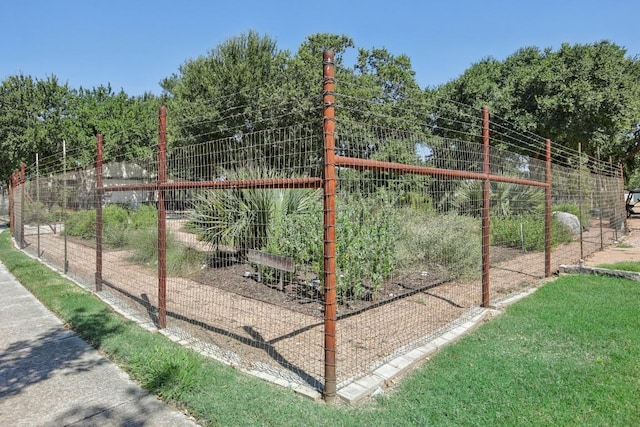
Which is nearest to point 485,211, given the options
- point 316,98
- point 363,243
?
point 363,243

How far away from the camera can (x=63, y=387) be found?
324 centimetres

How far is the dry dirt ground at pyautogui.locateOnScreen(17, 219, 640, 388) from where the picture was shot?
3.81 metres

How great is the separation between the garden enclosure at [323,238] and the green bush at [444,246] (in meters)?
0.02

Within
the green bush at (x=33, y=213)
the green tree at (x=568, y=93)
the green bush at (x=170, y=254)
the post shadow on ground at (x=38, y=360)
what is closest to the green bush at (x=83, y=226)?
the green bush at (x=33, y=213)

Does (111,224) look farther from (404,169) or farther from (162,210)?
(404,169)

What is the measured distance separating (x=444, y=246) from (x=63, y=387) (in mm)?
5463

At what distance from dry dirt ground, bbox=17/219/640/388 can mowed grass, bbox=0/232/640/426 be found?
0.41 m

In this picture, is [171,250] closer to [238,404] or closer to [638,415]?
[238,404]

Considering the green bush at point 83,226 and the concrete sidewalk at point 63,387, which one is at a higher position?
the green bush at point 83,226

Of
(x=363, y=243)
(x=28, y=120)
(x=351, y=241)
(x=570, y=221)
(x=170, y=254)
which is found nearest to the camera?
(x=351, y=241)

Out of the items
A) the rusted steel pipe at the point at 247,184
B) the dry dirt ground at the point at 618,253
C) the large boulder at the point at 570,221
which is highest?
the rusted steel pipe at the point at 247,184

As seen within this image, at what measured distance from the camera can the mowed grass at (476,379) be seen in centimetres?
266

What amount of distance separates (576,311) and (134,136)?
25445 millimetres

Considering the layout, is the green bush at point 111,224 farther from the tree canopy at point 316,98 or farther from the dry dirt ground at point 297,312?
the tree canopy at point 316,98
